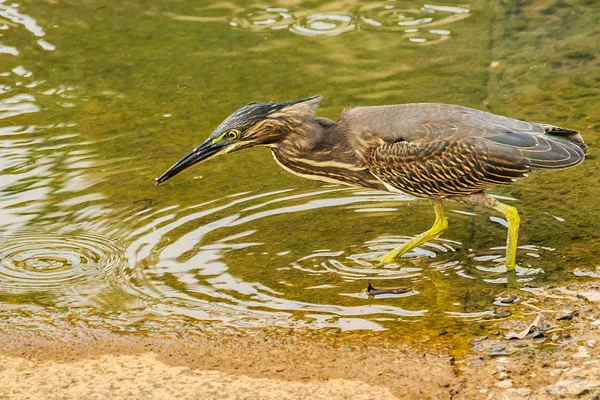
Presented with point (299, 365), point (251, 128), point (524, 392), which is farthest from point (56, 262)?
point (524, 392)

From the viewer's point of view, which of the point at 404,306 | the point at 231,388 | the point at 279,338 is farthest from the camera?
the point at 404,306

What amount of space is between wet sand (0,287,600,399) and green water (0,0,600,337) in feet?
0.80

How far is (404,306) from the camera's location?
6.28 meters

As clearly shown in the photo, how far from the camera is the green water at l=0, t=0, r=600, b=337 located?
6465mm

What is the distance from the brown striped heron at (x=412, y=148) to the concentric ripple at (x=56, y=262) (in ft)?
2.26

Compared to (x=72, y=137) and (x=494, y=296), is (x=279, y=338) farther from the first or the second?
(x=72, y=137)

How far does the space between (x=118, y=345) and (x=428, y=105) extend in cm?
262

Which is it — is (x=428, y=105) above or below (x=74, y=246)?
above

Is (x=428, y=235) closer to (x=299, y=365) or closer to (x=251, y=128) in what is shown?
(x=251, y=128)

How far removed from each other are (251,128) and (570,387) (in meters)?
2.82

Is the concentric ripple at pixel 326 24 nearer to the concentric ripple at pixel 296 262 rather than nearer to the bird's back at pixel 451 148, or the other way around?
the concentric ripple at pixel 296 262

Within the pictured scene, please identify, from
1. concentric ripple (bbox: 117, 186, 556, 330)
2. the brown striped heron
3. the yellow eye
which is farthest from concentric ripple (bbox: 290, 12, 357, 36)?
the yellow eye

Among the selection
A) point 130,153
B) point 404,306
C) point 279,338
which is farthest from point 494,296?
point 130,153

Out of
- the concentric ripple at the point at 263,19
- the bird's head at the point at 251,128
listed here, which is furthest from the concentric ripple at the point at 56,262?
the concentric ripple at the point at 263,19
